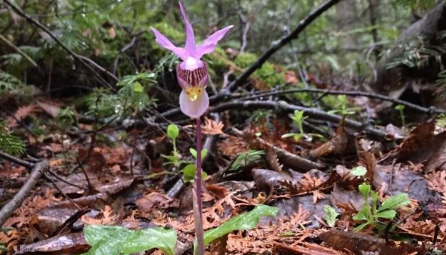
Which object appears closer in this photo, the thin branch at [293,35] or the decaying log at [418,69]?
the thin branch at [293,35]

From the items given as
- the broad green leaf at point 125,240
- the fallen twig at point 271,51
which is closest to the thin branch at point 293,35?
the fallen twig at point 271,51

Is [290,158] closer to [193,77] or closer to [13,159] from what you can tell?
[193,77]

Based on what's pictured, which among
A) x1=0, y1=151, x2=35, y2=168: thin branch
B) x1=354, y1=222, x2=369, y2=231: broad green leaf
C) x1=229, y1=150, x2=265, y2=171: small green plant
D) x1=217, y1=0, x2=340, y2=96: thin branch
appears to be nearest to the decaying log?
x1=217, y1=0, x2=340, y2=96: thin branch

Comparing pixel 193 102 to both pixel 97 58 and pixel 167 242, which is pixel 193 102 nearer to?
pixel 167 242

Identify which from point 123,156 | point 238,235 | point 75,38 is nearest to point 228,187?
point 238,235

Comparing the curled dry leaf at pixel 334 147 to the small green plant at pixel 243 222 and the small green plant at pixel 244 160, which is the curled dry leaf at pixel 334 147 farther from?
the small green plant at pixel 243 222

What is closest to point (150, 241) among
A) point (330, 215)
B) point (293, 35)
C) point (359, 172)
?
point (330, 215)
